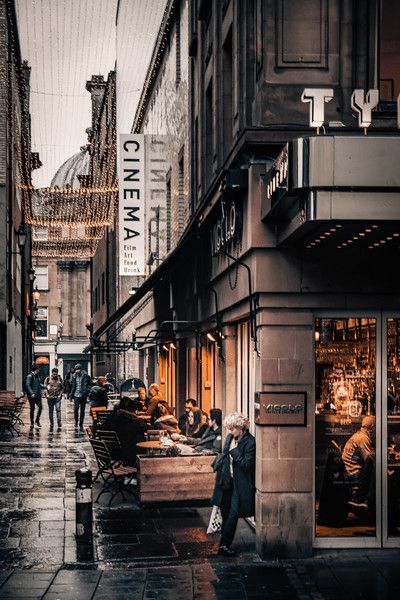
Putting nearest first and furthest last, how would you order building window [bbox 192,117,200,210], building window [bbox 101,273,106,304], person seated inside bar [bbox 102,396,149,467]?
person seated inside bar [bbox 102,396,149,467]
building window [bbox 192,117,200,210]
building window [bbox 101,273,106,304]

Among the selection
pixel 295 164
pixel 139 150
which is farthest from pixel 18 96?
pixel 295 164

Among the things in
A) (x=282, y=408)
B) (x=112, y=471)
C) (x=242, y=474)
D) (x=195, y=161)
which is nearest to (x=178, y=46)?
(x=195, y=161)

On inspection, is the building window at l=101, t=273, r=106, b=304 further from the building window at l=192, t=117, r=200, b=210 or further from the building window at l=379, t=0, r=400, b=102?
the building window at l=379, t=0, r=400, b=102

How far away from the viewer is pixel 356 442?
11.9 metres

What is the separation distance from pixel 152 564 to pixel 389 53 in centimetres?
685

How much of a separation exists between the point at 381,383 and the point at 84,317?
246 feet

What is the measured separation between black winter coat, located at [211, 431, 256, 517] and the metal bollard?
1.57 meters

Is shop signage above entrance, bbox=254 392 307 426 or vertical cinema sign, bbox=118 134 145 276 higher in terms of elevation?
vertical cinema sign, bbox=118 134 145 276

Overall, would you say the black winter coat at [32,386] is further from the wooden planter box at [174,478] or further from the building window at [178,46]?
the wooden planter box at [174,478]

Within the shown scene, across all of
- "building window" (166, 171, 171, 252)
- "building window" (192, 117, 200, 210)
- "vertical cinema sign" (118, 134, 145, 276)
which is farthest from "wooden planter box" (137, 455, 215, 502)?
"building window" (166, 171, 171, 252)

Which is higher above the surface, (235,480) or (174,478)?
(235,480)

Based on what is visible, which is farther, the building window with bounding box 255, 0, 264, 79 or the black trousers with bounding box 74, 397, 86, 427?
the black trousers with bounding box 74, 397, 86, 427

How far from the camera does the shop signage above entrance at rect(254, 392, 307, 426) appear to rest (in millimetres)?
11734

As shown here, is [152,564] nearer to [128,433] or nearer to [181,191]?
[128,433]
